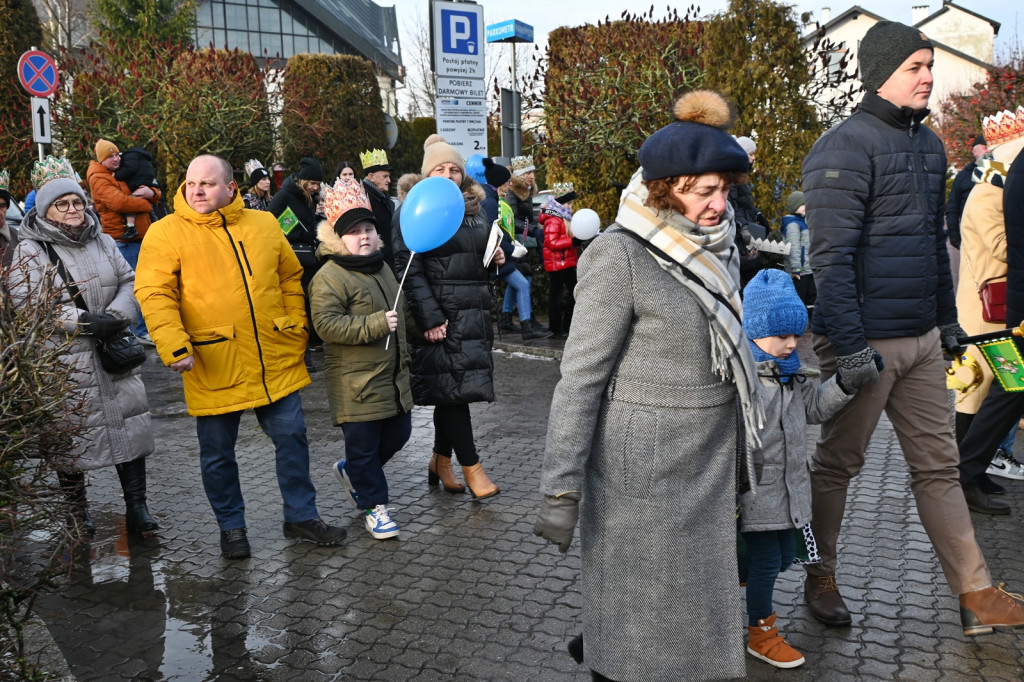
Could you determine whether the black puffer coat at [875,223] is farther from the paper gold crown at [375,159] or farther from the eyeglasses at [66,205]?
the paper gold crown at [375,159]

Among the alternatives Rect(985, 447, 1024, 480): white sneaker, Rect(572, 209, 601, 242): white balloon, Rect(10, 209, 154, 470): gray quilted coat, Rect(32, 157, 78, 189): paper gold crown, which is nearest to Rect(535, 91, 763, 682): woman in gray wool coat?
Rect(10, 209, 154, 470): gray quilted coat

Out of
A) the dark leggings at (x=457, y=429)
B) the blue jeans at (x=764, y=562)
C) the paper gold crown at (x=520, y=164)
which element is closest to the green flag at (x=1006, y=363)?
the blue jeans at (x=764, y=562)

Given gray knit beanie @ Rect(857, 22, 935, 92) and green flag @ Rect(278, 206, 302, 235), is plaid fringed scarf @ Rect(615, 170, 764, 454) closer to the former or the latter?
gray knit beanie @ Rect(857, 22, 935, 92)

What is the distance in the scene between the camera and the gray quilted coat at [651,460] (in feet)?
9.33

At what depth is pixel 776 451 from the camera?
12.1ft

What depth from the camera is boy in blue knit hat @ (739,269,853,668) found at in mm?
3672

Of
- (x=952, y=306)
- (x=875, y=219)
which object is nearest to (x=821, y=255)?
(x=875, y=219)

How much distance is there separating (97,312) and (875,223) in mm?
4003

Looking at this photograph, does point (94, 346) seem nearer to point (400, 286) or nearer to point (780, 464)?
point (400, 286)

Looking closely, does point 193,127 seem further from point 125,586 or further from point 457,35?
point 125,586

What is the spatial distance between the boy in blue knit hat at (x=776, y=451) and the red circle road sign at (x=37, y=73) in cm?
1200

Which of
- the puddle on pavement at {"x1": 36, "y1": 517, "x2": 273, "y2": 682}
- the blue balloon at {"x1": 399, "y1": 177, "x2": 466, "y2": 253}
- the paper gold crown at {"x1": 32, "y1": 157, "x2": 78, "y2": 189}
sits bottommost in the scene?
the puddle on pavement at {"x1": 36, "y1": 517, "x2": 273, "y2": 682}

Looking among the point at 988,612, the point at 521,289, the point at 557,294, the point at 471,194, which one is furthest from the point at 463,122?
the point at 988,612

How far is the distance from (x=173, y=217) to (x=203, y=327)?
0.58 metres
